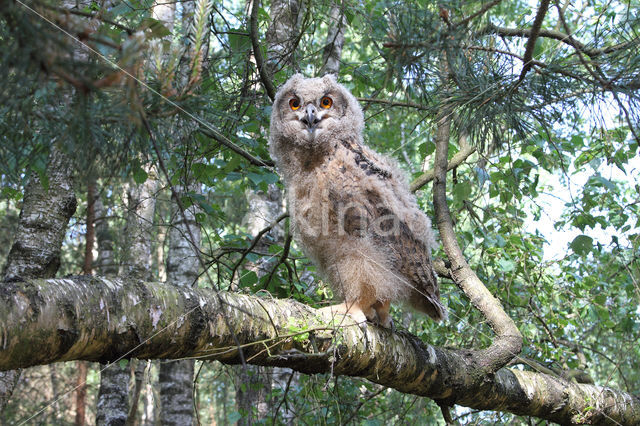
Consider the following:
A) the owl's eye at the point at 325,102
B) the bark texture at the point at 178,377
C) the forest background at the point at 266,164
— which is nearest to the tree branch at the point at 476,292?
the forest background at the point at 266,164

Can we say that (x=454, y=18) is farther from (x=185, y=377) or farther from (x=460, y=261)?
(x=185, y=377)

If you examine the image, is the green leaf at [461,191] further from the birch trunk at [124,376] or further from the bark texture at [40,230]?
the birch trunk at [124,376]

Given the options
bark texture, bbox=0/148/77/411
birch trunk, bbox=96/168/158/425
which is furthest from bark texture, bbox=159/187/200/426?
bark texture, bbox=0/148/77/411

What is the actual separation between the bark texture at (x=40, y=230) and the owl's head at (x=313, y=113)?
1.45 meters

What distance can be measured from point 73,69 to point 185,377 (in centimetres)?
573

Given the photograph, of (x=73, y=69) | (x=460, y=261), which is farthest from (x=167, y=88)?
(x=460, y=261)

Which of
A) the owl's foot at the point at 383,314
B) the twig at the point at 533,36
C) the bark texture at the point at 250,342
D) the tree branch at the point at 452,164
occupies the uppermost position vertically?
the tree branch at the point at 452,164

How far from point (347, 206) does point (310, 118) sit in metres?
0.62

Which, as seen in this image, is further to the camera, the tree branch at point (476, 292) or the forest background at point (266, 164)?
the tree branch at point (476, 292)

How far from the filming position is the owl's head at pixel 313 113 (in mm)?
3305

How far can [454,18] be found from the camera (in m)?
2.34

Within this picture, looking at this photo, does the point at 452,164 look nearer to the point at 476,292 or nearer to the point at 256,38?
the point at 476,292

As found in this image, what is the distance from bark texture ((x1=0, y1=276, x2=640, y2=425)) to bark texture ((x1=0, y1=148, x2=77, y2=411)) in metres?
1.90

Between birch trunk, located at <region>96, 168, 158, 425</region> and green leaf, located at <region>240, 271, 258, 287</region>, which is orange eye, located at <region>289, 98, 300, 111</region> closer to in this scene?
green leaf, located at <region>240, 271, 258, 287</region>
